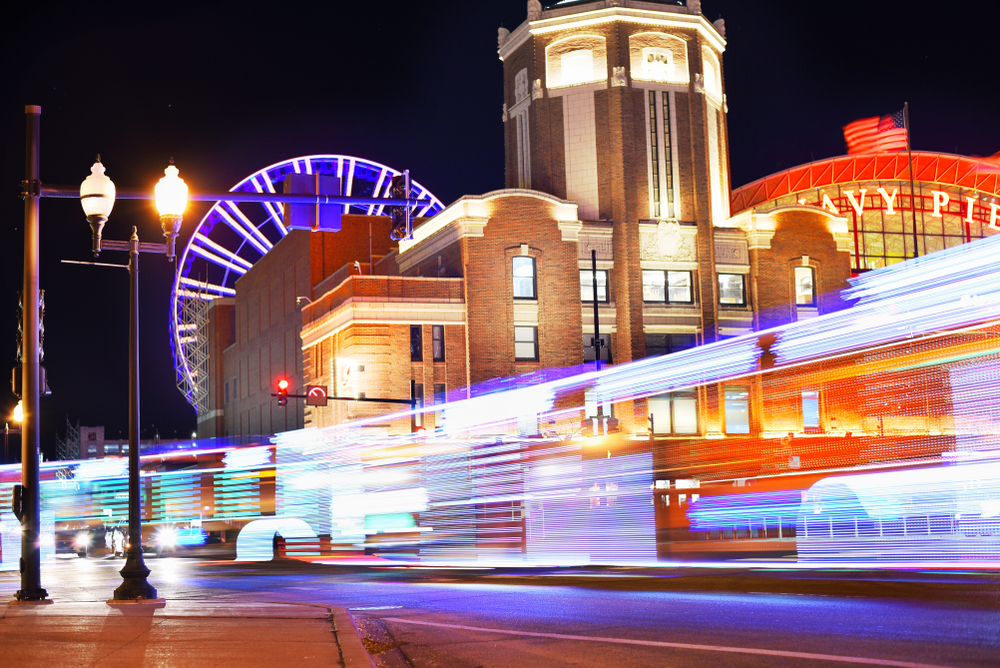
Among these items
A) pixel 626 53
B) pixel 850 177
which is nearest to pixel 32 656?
pixel 626 53

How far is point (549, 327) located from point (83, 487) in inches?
934

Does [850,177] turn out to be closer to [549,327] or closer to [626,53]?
[626,53]

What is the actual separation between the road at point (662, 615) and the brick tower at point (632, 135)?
35764 mm

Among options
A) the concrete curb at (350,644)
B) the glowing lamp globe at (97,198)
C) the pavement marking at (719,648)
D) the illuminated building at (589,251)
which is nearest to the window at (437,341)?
the illuminated building at (589,251)

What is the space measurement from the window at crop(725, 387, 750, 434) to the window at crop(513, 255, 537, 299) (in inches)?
462

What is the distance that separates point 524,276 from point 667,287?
27.2 feet

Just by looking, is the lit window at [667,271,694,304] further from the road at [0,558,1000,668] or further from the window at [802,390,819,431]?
the road at [0,558,1000,668]

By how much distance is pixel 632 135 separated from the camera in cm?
5903

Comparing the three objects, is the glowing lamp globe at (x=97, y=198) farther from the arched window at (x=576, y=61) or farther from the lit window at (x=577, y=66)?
the lit window at (x=577, y=66)

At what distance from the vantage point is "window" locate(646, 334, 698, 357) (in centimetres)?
5791

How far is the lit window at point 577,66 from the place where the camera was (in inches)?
2368

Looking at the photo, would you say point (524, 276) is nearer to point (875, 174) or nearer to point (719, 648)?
point (875, 174)

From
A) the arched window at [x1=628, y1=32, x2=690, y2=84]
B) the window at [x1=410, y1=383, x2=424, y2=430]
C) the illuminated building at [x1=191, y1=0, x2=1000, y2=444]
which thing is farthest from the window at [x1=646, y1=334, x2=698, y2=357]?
the arched window at [x1=628, y1=32, x2=690, y2=84]

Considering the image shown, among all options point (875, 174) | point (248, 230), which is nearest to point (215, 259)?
point (248, 230)
